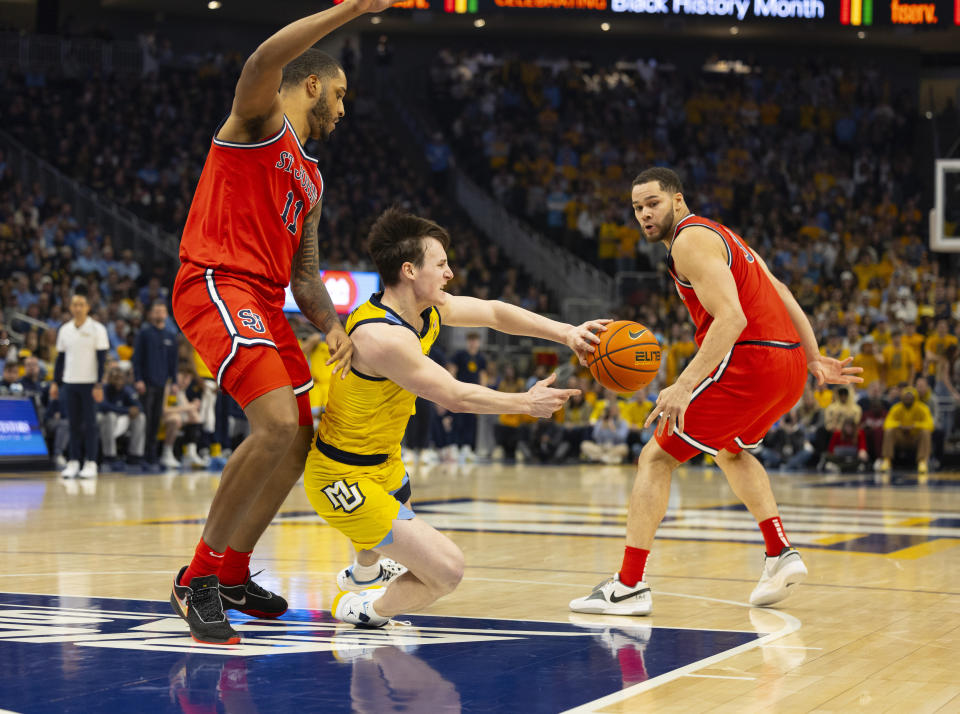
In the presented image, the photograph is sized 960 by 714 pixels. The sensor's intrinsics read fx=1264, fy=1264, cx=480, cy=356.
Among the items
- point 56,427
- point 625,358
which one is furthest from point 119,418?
point 625,358

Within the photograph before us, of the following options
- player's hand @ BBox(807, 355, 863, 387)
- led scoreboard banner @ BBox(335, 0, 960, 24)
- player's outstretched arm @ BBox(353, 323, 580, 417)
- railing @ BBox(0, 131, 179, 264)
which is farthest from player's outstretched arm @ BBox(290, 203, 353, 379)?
led scoreboard banner @ BBox(335, 0, 960, 24)

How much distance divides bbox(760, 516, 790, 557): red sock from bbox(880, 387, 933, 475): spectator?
10998 mm

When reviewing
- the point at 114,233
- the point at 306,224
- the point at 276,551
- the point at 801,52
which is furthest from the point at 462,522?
the point at 801,52

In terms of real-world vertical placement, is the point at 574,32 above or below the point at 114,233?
above

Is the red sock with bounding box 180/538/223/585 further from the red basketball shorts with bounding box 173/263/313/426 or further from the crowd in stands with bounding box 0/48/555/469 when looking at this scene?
the crowd in stands with bounding box 0/48/555/469

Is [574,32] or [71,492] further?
[574,32]

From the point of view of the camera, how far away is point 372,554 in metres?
5.29

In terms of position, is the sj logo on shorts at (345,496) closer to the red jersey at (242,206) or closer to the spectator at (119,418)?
the red jersey at (242,206)

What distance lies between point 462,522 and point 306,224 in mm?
4549

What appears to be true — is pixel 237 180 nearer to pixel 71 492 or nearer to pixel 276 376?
pixel 276 376

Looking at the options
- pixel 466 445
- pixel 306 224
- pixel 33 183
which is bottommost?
pixel 466 445

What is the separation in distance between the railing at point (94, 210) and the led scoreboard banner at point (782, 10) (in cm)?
635

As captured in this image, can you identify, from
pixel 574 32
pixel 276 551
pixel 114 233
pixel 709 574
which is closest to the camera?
pixel 709 574

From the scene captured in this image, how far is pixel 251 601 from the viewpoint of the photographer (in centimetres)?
504
